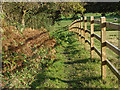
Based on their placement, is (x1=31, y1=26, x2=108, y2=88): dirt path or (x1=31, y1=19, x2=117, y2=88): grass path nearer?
(x1=31, y1=19, x2=117, y2=88): grass path

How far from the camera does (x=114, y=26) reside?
4.36 m

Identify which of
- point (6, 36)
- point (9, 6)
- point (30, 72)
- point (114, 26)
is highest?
point (9, 6)

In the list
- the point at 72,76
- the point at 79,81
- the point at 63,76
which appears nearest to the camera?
the point at 79,81

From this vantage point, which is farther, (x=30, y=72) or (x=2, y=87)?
(x=30, y=72)

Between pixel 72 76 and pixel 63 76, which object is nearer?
pixel 72 76

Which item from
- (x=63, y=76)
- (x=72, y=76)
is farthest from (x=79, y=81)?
(x=63, y=76)

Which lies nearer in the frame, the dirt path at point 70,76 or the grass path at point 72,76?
the grass path at point 72,76

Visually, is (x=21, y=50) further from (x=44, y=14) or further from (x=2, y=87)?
(x=44, y=14)

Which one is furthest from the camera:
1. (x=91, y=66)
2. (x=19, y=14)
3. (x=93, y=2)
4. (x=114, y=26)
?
(x=93, y=2)

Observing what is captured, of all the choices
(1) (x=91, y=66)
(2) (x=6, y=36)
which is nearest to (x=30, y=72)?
(2) (x=6, y=36)

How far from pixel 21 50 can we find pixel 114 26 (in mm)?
3494

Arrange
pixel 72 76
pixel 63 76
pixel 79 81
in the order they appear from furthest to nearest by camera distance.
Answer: pixel 63 76
pixel 72 76
pixel 79 81

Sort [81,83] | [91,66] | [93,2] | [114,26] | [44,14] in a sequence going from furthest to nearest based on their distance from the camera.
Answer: [93,2]
[44,14]
[91,66]
[81,83]
[114,26]

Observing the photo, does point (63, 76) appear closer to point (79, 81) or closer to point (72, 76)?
point (72, 76)
